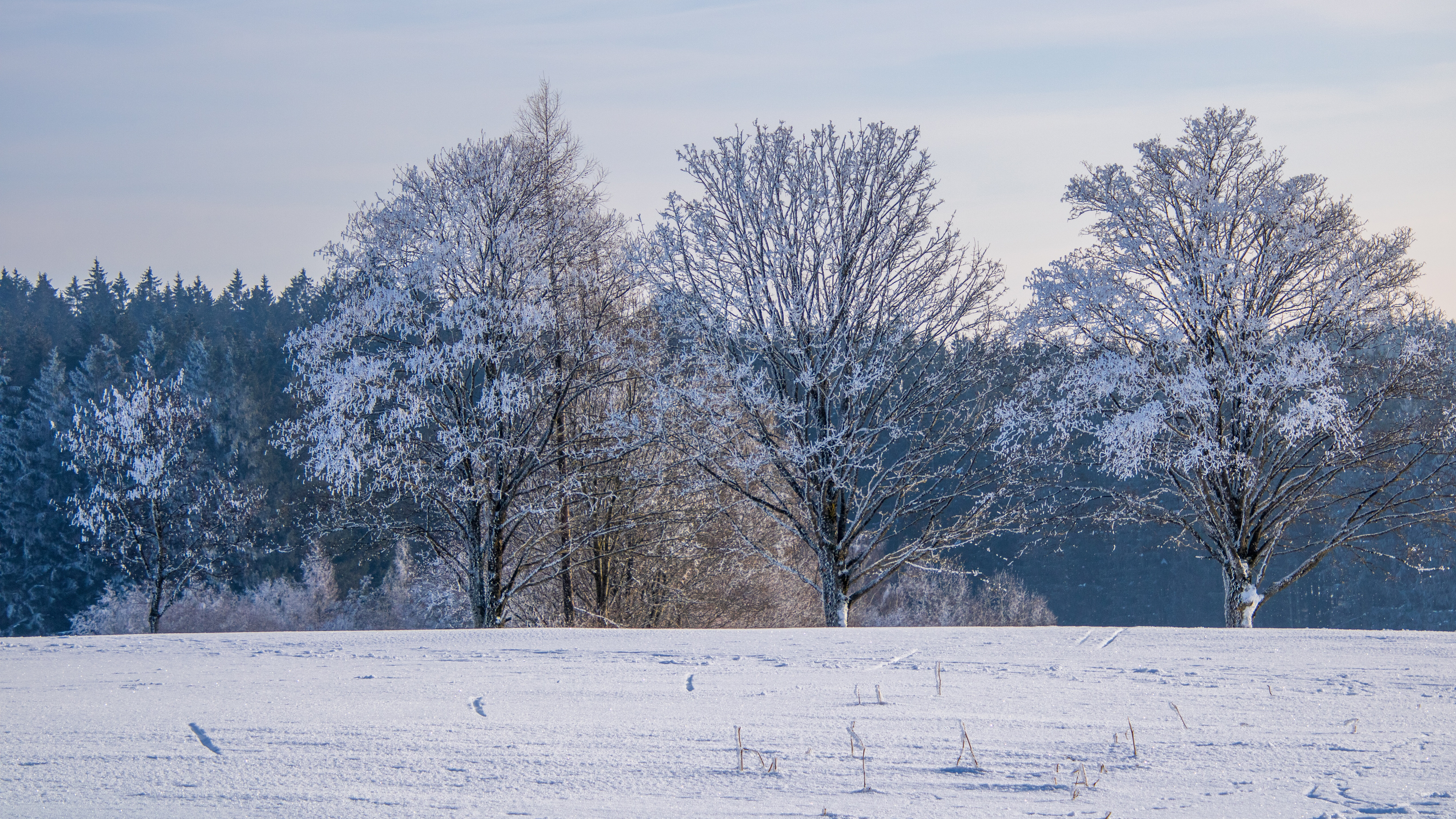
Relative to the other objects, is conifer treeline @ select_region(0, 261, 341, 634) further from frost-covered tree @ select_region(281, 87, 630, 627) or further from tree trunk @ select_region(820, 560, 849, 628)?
tree trunk @ select_region(820, 560, 849, 628)

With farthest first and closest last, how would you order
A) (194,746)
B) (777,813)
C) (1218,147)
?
(1218,147), (194,746), (777,813)

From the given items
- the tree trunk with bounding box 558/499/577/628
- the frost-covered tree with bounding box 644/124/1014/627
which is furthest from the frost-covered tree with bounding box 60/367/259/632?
the frost-covered tree with bounding box 644/124/1014/627

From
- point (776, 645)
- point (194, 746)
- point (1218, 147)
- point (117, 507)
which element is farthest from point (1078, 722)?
point (117, 507)

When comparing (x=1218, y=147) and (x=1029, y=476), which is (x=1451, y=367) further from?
(x=1029, y=476)

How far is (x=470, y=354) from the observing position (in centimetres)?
1244

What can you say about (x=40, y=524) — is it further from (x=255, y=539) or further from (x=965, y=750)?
(x=965, y=750)

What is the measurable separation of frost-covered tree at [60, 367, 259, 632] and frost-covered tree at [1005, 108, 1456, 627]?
21.3 metres

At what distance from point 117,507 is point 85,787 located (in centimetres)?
2650

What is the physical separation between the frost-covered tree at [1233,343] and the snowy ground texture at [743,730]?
19.7 ft

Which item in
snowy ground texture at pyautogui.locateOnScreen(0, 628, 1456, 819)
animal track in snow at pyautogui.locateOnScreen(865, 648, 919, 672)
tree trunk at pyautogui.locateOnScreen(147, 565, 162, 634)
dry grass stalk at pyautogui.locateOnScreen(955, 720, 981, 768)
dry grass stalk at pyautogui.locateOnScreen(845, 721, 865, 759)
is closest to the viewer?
snowy ground texture at pyautogui.locateOnScreen(0, 628, 1456, 819)

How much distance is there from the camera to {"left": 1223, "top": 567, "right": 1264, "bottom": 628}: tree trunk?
1264 centimetres

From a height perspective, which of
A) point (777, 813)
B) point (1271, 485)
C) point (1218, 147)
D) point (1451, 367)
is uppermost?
point (1218, 147)

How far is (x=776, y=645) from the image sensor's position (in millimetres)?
6367

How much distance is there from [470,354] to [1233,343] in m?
9.22
